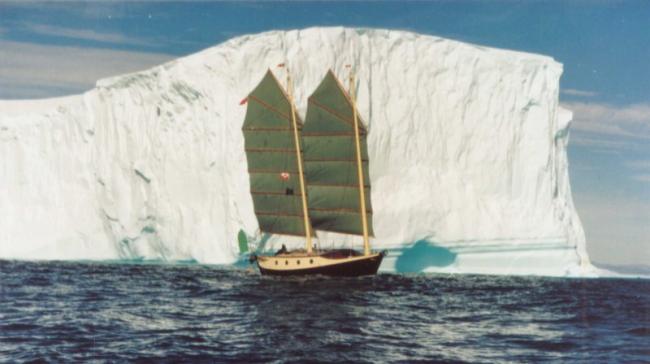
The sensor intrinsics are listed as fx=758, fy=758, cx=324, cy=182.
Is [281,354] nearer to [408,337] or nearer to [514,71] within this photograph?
[408,337]

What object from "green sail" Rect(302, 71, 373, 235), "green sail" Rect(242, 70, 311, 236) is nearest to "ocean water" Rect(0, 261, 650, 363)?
"green sail" Rect(302, 71, 373, 235)

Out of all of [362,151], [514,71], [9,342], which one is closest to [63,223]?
[362,151]

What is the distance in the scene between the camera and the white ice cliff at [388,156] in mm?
43656

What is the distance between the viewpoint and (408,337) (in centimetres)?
1770

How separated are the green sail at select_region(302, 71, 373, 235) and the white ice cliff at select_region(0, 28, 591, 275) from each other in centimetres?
452

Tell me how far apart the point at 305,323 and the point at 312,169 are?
2038 centimetres

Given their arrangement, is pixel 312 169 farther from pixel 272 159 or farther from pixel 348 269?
pixel 348 269

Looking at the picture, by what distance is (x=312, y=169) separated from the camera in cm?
3981

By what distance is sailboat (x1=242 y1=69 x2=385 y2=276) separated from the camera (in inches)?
1524

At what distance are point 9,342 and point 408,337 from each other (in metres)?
8.71

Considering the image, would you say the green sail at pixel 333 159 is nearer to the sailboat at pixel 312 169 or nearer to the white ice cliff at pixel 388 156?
the sailboat at pixel 312 169

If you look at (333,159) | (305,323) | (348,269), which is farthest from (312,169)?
(305,323)

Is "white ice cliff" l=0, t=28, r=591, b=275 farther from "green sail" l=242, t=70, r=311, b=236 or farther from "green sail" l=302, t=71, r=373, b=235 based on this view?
"green sail" l=302, t=71, r=373, b=235

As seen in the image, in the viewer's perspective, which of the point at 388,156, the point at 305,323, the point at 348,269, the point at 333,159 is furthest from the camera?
the point at 388,156
